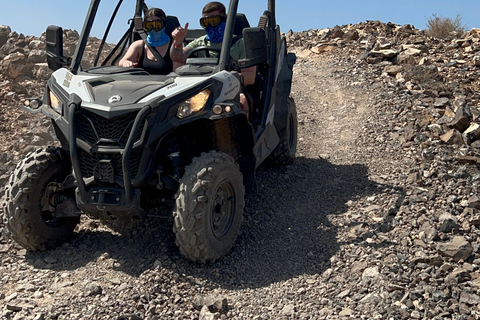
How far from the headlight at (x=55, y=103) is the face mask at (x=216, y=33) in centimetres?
163

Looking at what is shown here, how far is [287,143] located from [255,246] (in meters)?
2.28

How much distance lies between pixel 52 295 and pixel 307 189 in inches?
128

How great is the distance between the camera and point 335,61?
44.2 feet

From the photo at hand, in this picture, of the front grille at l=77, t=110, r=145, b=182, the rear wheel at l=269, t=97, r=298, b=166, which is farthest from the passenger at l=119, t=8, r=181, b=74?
the rear wheel at l=269, t=97, r=298, b=166

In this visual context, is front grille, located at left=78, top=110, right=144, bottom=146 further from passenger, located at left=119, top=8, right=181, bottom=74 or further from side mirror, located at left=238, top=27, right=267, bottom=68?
passenger, located at left=119, top=8, right=181, bottom=74

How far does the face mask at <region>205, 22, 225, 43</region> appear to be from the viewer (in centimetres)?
591

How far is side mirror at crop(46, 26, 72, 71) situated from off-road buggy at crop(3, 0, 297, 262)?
10mm

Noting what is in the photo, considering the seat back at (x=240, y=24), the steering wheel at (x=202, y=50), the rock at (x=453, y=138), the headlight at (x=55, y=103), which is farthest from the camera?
the rock at (x=453, y=138)

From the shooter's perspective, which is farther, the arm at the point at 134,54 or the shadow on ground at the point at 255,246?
the arm at the point at 134,54

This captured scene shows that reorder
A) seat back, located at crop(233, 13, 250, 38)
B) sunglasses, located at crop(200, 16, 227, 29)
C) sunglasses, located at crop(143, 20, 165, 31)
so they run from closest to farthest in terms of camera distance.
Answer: sunglasses, located at crop(200, 16, 227, 29)
sunglasses, located at crop(143, 20, 165, 31)
seat back, located at crop(233, 13, 250, 38)

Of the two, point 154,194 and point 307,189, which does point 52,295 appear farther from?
point 307,189

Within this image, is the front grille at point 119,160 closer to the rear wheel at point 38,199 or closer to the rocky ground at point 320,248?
the rear wheel at point 38,199

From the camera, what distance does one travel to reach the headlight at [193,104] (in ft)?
15.5

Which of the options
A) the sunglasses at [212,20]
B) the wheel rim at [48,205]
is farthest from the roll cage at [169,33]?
the wheel rim at [48,205]
